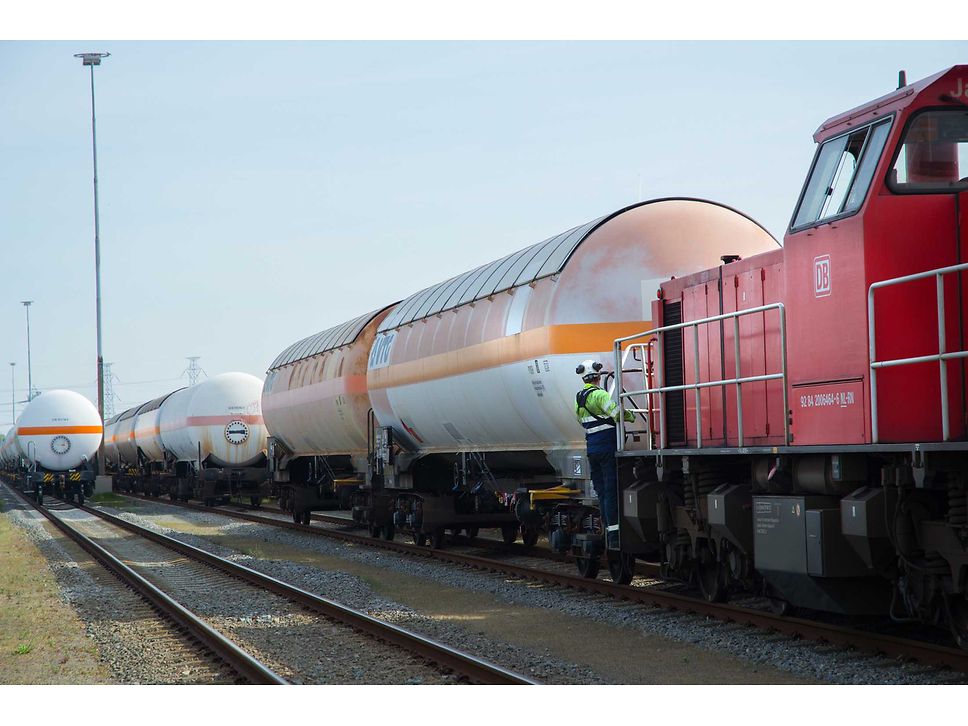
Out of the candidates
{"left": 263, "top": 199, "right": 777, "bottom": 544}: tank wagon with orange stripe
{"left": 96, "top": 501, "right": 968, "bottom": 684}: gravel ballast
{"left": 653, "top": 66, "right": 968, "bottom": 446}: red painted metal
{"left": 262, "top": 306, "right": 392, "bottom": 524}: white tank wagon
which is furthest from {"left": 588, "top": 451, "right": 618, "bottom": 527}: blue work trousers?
{"left": 262, "top": 306, "right": 392, "bottom": 524}: white tank wagon

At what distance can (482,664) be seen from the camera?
8.49 m

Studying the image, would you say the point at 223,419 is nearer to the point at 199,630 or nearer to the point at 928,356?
the point at 199,630

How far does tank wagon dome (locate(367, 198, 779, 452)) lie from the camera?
1333 centimetres

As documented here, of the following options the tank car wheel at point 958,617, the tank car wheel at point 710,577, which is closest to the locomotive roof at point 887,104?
the tank car wheel at point 958,617

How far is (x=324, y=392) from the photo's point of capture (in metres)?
23.5

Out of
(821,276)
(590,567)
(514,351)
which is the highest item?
(821,276)

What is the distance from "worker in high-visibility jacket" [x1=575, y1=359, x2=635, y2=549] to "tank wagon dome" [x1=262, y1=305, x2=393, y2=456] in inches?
359

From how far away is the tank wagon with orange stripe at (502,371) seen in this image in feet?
44.0

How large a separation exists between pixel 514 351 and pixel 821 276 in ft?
20.3

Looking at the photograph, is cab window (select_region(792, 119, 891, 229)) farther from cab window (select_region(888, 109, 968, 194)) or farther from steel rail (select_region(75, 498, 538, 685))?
steel rail (select_region(75, 498, 538, 685))

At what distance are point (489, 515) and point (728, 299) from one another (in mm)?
8519

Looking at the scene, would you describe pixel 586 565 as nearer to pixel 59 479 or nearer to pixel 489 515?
pixel 489 515

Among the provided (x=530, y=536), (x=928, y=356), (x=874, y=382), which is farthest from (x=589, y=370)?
(x=530, y=536)

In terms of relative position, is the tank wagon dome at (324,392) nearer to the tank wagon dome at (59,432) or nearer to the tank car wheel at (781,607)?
the tank car wheel at (781,607)
